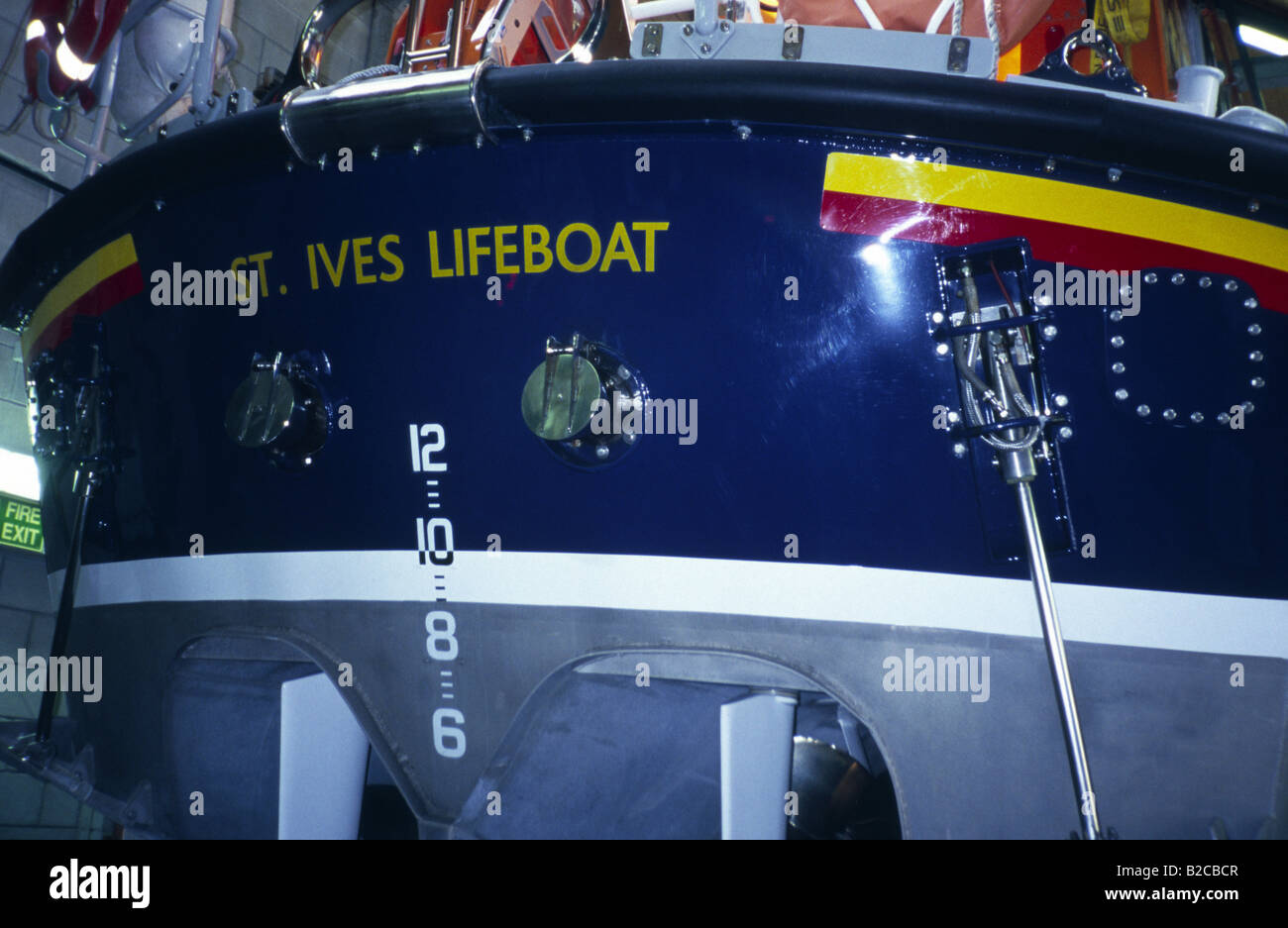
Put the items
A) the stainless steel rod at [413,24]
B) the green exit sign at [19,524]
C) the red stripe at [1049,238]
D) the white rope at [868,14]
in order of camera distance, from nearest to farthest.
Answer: the red stripe at [1049,238] < the white rope at [868,14] < the stainless steel rod at [413,24] < the green exit sign at [19,524]

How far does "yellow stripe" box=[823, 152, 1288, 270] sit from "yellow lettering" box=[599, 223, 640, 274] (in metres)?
0.32

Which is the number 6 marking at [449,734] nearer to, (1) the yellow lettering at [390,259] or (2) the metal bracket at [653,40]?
(1) the yellow lettering at [390,259]

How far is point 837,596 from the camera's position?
1.54 metres

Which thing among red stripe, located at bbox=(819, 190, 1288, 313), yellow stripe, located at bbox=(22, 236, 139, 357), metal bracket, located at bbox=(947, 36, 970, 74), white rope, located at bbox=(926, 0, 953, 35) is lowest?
red stripe, located at bbox=(819, 190, 1288, 313)

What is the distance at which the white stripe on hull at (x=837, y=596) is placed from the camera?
4.94 ft

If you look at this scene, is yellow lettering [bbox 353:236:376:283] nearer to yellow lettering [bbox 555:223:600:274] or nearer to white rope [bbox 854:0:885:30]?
yellow lettering [bbox 555:223:600:274]

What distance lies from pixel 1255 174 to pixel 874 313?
56cm

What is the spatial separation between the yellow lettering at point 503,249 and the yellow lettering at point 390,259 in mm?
173

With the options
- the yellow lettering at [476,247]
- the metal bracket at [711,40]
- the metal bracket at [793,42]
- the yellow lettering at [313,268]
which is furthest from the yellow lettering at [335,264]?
the metal bracket at [793,42]

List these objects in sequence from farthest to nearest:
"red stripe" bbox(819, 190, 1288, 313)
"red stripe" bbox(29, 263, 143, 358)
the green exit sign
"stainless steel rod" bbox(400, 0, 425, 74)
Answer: the green exit sign → "stainless steel rod" bbox(400, 0, 425, 74) → "red stripe" bbox(29, 263, 143, 358) → "red stripe" bbox(819, 190, 1288, 313)

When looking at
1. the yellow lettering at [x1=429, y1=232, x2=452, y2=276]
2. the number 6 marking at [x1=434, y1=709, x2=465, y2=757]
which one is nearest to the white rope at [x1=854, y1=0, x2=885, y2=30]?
the yellow lettering at [x1=429, y1=232, x2=452, y2=276]

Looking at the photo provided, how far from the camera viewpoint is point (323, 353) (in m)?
1.77

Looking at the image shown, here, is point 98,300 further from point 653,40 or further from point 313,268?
point 653,40

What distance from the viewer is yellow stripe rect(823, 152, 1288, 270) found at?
1.50 m
